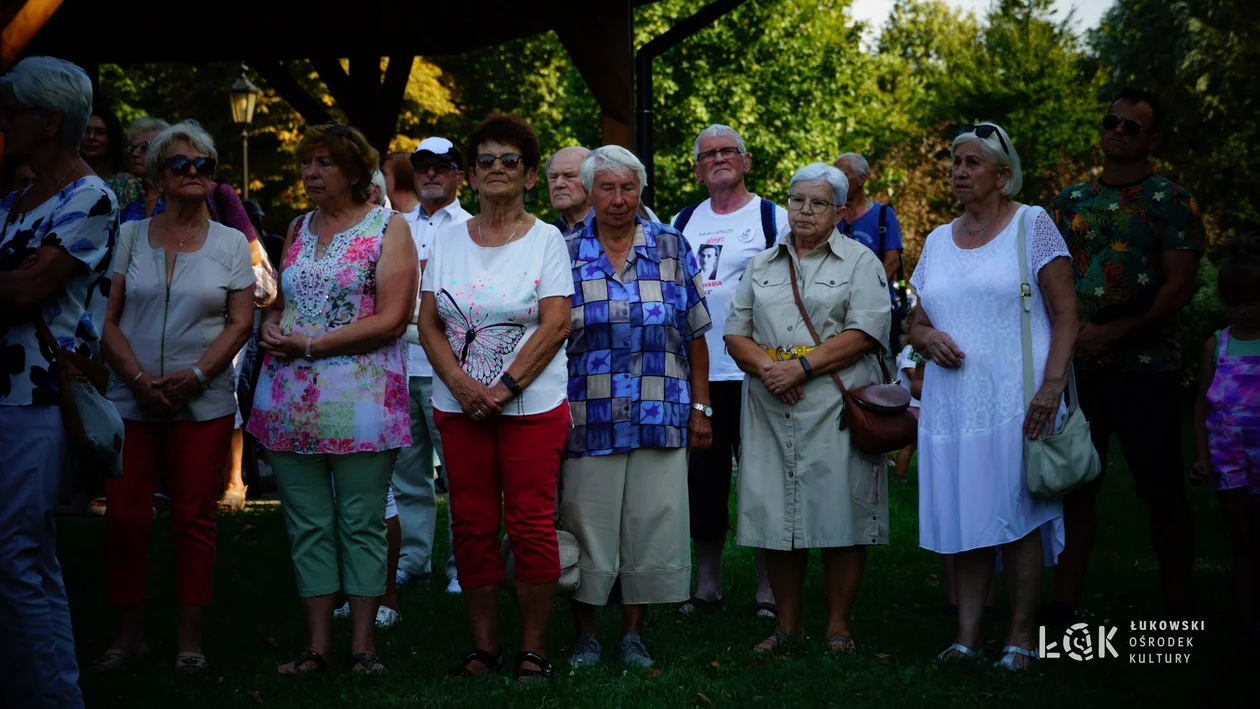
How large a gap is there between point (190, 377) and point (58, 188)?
1409 mm

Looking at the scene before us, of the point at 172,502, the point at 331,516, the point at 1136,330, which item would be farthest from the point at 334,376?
the point at 1136,330

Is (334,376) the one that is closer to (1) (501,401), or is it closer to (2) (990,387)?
(1) (501,401)

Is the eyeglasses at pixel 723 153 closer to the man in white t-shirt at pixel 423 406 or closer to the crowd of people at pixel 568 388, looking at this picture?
the crowd of people at pixel 568 388

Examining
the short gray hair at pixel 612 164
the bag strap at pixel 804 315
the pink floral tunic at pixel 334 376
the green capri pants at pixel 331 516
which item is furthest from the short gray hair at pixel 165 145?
the bag strap at pixel 804 315

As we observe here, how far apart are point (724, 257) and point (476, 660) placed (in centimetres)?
267

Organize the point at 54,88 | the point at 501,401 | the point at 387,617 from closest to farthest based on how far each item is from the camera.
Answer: the point at 54,88, the point at 501,401, the point at 387,617

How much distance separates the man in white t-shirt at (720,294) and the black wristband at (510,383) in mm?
1947

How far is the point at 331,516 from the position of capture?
18.3 feet

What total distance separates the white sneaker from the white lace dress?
260 centimetres

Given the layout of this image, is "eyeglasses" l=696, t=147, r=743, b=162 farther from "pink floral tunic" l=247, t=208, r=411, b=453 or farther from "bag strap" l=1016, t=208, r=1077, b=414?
"pink floral tunic" l=247, t=208, r=411, b=453

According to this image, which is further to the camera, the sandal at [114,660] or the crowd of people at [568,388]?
the sandal at [114,660]

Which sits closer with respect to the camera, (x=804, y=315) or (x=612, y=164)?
(x=612, y=164)

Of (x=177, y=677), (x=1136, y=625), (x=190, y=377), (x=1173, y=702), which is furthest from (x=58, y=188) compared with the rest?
(x=1136, y=625)

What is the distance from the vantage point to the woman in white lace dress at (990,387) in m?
5.47
